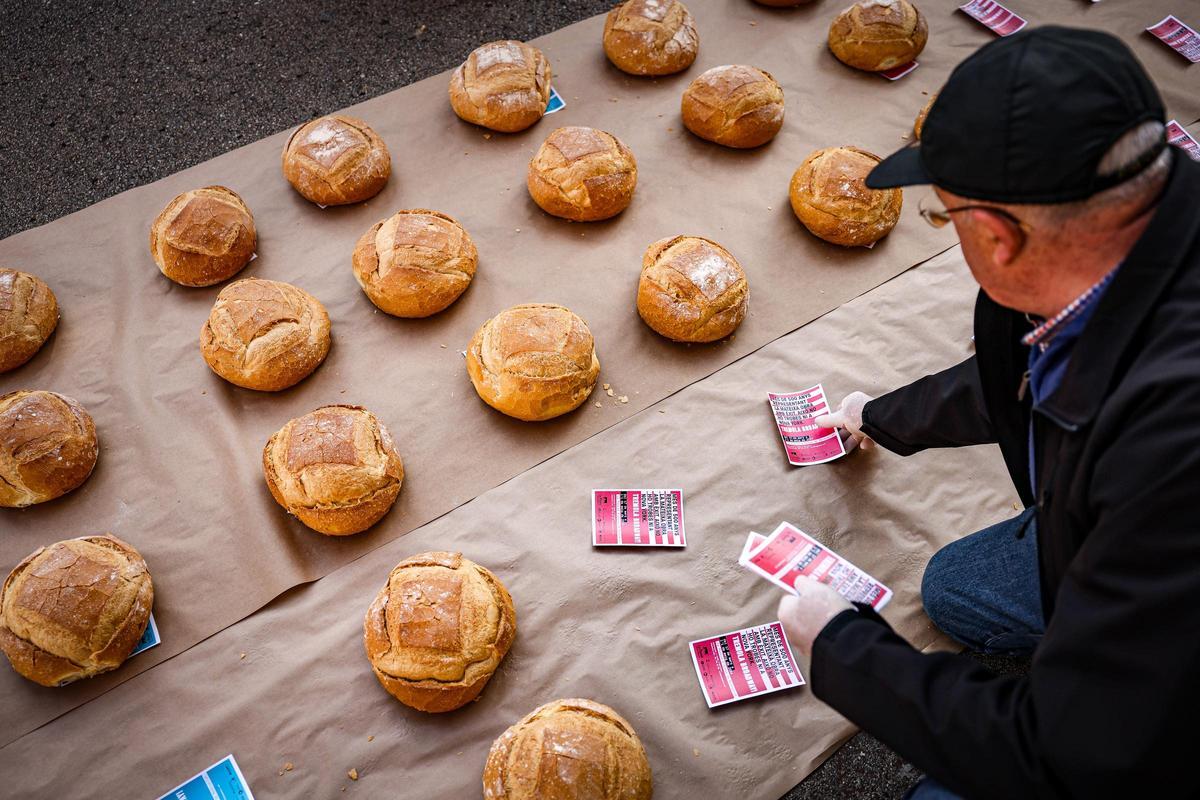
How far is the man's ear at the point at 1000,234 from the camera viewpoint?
60.2 inches

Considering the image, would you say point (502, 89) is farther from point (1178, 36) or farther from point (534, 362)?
point (1178, 36)

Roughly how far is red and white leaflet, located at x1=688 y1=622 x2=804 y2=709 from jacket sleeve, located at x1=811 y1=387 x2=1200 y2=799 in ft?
2.83

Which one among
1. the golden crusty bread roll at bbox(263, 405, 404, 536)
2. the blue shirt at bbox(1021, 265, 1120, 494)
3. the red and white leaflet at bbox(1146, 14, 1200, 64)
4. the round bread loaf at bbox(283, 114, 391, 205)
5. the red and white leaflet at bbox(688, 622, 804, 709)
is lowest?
the red and white leaflet at bbox(688, 622, 804, 709)

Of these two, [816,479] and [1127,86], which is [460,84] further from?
[1127,86]

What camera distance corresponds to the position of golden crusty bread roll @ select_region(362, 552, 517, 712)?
239cm

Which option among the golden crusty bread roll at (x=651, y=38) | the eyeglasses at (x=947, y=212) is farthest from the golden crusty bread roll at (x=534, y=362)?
the golden crusty bread roll at (x=651, y=38)

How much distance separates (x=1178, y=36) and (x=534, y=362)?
13.4ft

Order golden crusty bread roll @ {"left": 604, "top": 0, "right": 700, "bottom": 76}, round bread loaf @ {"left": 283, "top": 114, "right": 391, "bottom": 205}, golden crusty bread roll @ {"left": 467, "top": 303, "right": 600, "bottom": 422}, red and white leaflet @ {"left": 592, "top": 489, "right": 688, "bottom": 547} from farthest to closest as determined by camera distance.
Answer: golden crusty bread roll @ {"left": 604, "top": 0, "right": 700, "bottom": 76} → round bread loaf @ {"left": 283, "top": 114, "right": 391, "bottom": 205} → golden crusty bread roll @ {"left": 467, "top": 303, "right": 600, "bottom": 422} → red and white leaflet @ {"left": 592, "top": 489, "right": 688, "bottom": 547}

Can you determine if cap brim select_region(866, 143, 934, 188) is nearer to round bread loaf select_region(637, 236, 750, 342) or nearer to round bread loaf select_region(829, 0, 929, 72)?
round bread loaf select_region(637, 236, 750, 342)

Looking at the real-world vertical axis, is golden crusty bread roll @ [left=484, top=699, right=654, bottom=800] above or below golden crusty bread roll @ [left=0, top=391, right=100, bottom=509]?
below

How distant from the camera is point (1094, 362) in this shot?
5.22 ft

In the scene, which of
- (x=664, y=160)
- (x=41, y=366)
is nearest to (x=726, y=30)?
(x=664, y=160)

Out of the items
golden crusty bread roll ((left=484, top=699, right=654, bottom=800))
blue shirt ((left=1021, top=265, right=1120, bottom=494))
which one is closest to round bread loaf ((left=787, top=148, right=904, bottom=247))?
blue shirt ((left=1021, top=265, right=1120, bottom=494))

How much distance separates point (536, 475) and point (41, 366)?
2.07 meters
